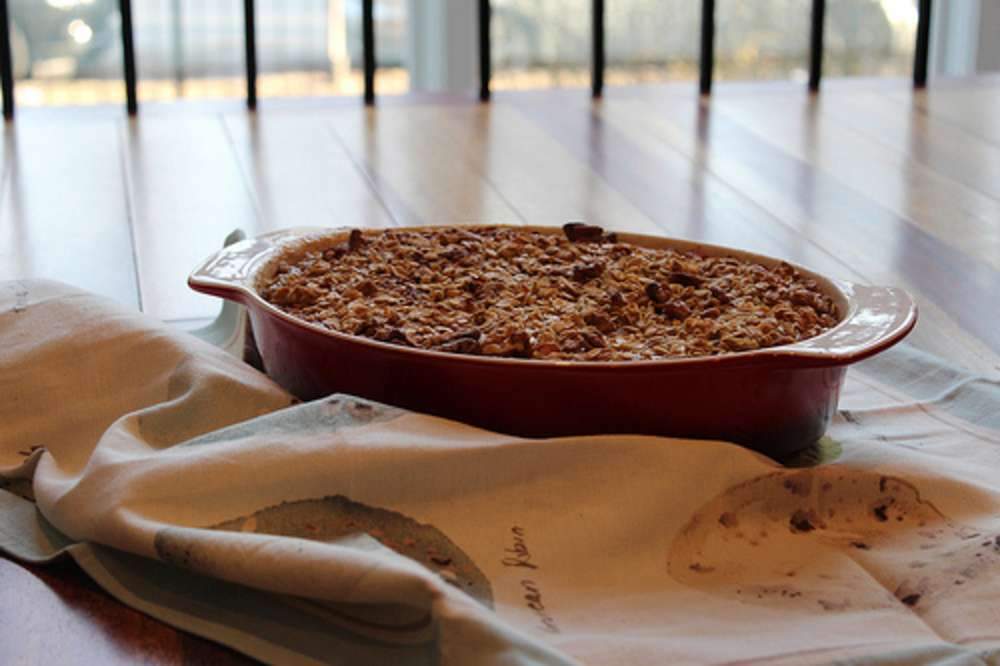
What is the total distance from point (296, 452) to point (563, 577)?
0.15 meters

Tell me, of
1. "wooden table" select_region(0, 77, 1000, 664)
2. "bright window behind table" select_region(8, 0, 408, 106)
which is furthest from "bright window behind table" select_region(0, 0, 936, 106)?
"wooden table" select_region(0, 77, 1000, 664)

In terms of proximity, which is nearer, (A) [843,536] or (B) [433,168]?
(A) [843,536]

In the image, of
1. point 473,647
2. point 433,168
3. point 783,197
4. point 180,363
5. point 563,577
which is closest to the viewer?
point 473,647

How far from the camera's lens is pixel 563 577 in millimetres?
757

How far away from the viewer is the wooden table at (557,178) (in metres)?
1.49

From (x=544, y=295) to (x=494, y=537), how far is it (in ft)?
0.73

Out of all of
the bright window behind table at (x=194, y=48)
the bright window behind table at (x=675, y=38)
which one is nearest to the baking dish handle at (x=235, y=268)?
the bright window behind table at (x=194, y=48)

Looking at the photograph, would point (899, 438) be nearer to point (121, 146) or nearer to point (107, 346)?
point (107, 346)

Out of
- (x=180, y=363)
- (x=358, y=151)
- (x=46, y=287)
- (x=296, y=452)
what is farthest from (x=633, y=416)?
(x=358, y=151)

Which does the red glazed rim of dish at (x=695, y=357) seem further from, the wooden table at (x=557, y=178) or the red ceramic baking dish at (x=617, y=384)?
the wooden table at (x=557, y=178)

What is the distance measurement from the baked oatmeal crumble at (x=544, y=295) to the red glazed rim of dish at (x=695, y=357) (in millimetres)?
11

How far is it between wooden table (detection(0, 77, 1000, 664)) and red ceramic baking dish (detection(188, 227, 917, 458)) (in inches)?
14.1

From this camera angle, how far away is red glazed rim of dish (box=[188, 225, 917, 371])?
0.81 m

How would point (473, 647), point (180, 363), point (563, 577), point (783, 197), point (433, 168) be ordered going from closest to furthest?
1. point (473, 647)
2. point (563, 577)
3. point (180, 363)
4. point (783, 197)
5. point (433, 168)
